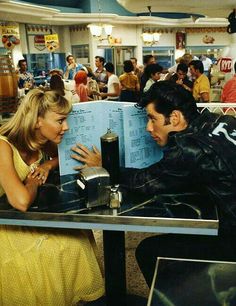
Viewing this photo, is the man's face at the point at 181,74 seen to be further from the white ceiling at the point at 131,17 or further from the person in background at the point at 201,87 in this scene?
the white ceiling at the point at 131,17

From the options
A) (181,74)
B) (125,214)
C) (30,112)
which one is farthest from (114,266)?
(181,74)

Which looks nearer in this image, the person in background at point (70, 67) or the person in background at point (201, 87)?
the person in background at point (201, 87)

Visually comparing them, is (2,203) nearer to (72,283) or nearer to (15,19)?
(72,283)

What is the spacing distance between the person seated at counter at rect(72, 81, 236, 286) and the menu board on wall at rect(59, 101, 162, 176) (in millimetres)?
167

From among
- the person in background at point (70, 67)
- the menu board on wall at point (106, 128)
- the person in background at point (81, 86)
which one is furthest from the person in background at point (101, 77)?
the menu board on wall at point (106, 128)

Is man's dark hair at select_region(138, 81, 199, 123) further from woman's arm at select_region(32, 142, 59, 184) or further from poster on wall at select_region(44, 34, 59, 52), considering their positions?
poster on wall at select_region(44, 34, 59, 52)

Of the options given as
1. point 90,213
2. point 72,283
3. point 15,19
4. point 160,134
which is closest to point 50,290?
point 72,283

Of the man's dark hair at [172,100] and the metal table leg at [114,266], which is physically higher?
the man's dark hair at [172,100]

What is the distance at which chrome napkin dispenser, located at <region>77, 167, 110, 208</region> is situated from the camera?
1572mm

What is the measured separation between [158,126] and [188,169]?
35 cm

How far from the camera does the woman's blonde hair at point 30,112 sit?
187 cm

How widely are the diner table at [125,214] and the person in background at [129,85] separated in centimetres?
520

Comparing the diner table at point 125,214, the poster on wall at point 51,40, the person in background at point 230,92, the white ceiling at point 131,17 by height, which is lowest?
the diner table at point 125,214

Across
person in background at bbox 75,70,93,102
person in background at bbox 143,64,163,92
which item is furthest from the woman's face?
person in background at bbox 75,70,93,102
